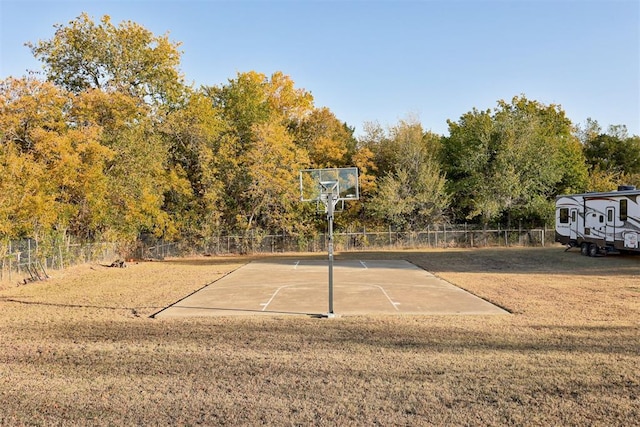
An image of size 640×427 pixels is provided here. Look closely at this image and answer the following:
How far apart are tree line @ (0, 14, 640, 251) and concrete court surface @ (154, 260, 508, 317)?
8.12 metres

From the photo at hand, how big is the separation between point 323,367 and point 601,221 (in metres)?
23.5

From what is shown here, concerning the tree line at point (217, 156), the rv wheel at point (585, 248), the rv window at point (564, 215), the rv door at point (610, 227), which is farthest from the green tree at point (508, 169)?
the rv door at point (610, 227)

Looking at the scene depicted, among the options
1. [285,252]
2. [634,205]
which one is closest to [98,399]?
[634,205]

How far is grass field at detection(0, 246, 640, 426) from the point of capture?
216 inches

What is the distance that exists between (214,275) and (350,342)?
502 inches

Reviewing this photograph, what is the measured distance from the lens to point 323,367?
23.6 feet

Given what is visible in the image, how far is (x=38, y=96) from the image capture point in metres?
21.4

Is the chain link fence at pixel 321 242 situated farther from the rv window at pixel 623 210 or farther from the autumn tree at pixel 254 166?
the rv window at pixel 623 210

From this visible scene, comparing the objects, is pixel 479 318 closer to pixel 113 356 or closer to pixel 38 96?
pixel 113 356

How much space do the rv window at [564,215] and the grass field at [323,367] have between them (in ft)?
57.5

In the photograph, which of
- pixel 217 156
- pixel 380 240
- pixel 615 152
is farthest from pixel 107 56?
pixel 615 152

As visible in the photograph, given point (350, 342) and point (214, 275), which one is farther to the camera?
point (214, 275)

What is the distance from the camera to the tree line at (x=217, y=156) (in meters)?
21.7

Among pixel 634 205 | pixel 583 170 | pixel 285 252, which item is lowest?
pixel 285 252
